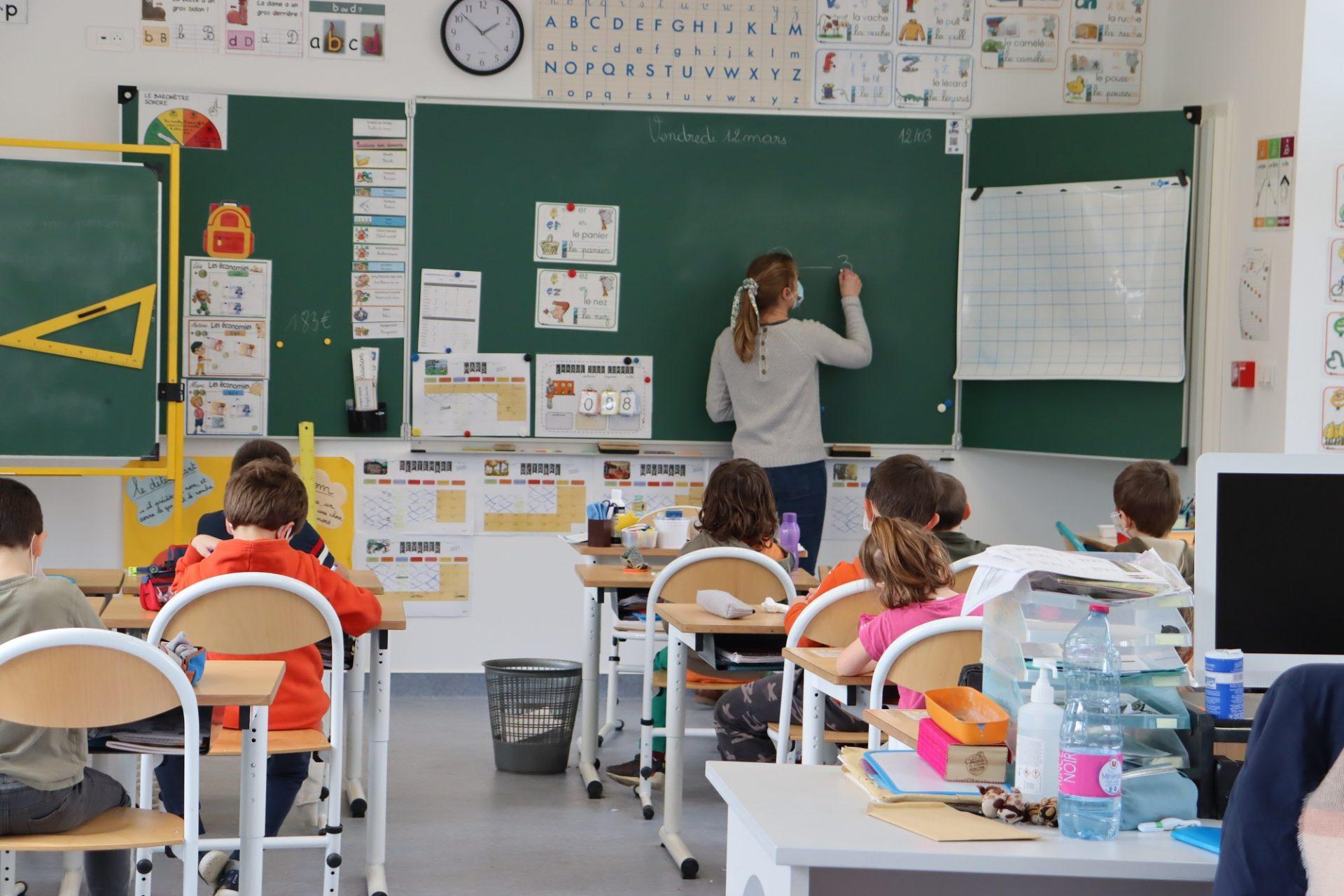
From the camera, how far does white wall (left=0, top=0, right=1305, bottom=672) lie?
5.44m

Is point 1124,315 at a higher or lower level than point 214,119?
lower

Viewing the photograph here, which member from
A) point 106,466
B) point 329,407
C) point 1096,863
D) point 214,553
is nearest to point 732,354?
point 329,407

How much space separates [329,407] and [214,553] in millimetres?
2724

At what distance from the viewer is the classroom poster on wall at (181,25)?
5.87 m

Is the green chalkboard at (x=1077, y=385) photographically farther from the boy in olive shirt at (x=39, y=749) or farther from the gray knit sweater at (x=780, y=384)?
the boy in olive shirt at (x=39, y=749)

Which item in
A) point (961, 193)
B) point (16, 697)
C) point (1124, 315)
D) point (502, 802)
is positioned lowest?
point (502, 802)

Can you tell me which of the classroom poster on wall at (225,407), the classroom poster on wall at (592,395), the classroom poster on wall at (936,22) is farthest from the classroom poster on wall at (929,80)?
the classroom poster on wall at (225,407)

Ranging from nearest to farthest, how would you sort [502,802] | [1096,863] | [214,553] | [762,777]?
[1096,863] → [762,777] → [214,553] → [502,802]

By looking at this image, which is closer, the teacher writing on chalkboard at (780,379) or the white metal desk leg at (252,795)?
the white metal desk leg at (252,795)

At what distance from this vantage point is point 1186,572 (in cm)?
396

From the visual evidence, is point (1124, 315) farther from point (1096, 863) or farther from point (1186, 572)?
point (1096, 863)

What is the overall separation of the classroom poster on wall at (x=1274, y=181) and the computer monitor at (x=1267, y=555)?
343 cm

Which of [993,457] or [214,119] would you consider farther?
[993,457]

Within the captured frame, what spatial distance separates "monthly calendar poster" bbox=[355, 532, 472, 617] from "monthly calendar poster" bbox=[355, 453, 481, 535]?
0.05m
